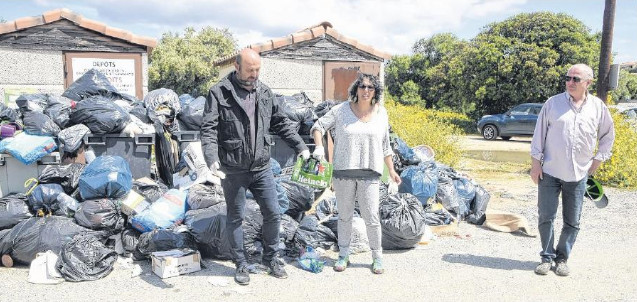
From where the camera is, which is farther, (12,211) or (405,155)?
(405,155)

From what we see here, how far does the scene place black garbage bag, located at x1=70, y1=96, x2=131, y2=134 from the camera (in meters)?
5.52

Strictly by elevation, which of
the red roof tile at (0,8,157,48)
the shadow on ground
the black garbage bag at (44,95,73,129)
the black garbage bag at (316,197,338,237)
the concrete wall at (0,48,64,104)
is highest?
the red roof tile at (0,8,157,48)

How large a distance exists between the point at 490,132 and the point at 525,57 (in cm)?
518

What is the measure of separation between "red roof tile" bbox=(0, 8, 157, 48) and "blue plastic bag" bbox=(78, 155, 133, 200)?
12.3ft

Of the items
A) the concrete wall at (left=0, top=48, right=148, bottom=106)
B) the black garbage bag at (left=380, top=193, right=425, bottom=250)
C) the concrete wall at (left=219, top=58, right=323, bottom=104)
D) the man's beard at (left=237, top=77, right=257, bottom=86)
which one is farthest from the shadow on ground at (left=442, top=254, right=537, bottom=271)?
the concrete wall at (left=0, top=48, right=148, bottom=106)

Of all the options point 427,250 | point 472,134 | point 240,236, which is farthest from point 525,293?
point 472,134

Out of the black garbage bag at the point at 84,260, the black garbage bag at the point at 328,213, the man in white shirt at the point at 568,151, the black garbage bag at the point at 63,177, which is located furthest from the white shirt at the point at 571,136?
the black garbage bag at the point at 63,177

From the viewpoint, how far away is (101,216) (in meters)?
4.59

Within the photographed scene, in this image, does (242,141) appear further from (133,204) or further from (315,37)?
(315,37)

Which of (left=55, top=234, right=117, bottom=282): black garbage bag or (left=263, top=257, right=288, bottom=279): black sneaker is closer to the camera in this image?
(left=55, top=234, right=117, bottom=282): black garbage bag

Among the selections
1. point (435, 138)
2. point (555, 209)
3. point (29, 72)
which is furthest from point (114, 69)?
point (555, 209)

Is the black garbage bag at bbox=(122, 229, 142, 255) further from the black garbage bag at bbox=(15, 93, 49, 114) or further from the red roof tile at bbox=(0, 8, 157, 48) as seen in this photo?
the red roof tile at bbox=(0, 8, 157, 48)

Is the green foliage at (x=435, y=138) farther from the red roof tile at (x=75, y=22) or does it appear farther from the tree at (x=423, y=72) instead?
the tree at (x=423, y=72)

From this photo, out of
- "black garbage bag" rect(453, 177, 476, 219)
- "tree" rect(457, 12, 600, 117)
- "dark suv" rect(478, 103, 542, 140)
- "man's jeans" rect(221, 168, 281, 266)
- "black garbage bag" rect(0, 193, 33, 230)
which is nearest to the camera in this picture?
"man's jeans" rect(221, 168, 281, 266)
